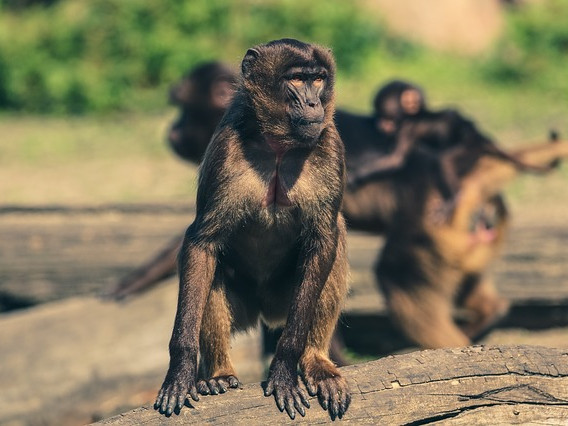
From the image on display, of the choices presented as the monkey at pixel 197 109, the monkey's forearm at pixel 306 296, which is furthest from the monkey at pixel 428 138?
the monkey's forearm at pixel 306 296

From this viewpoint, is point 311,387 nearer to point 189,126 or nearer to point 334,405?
point 334,405

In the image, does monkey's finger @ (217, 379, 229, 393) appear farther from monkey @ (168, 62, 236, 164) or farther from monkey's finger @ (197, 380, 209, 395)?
monkey @ (168, 62, 236, 164)

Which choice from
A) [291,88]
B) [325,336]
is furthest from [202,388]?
[291,88]

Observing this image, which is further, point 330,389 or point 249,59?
point 249,59

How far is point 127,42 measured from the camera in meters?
15.3

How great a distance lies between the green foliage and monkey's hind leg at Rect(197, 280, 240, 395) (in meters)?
10.6

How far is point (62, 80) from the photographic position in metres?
15.2

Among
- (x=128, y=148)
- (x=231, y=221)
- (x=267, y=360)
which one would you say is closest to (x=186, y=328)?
(x=231, y=221)

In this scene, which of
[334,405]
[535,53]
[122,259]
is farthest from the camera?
[535,53]

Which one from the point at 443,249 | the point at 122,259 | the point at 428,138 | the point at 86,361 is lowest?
the point at 86,361

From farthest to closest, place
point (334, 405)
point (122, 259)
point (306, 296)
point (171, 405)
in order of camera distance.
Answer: point (122, 259), point (306, 296), point (334, 405), point (171, 405)

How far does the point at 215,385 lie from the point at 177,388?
0.57 ft

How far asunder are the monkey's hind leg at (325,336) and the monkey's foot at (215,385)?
0.32 m

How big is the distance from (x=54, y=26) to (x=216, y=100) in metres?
8.02
